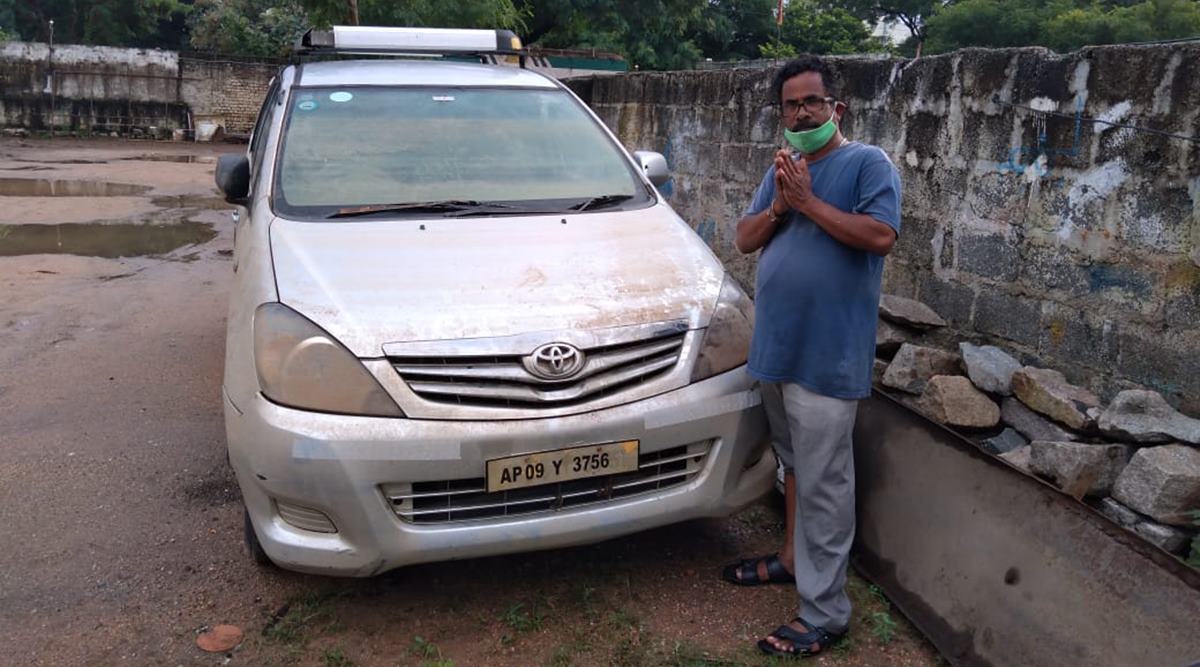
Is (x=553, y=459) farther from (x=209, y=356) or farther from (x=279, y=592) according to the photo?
(x=209, y=356)

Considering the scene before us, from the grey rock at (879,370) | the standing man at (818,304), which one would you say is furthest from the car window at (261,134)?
the grey rock at (879,370)

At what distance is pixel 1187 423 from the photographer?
296cm

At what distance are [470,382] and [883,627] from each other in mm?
1519

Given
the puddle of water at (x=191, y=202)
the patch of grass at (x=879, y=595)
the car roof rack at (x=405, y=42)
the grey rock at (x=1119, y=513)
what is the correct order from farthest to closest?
1. the puddle of water at (x=191, y=202)
2. the car roof rack at (x=405, y=42)
3. the patch of grass at (x=879, y=595)
4. the grey rock at (x=1119, y=513)

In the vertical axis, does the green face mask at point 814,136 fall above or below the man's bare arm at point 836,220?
above

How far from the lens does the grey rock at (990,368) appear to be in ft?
11.5

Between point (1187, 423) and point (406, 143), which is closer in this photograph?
point (1187, 423)

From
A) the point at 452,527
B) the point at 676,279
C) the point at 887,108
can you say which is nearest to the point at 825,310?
the point at 676,279

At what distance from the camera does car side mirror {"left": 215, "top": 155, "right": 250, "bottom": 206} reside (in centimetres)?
382

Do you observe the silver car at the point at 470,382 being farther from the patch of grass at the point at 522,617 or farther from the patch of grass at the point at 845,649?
the patch of grass at the point at 845,649

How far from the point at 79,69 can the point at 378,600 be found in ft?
82.1

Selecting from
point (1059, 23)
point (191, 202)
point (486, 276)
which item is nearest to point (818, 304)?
point (486, 276)

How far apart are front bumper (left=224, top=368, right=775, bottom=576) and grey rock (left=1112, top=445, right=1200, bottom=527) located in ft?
4.05

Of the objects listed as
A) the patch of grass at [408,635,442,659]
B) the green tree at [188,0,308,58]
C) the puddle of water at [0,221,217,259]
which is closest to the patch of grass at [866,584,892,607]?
the patch of grass at [408,635,442,659]
